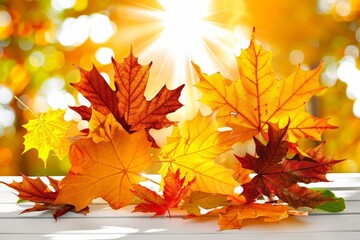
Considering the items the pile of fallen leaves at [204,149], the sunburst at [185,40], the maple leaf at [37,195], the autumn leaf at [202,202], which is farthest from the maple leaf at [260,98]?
the sunburst at [185,40]

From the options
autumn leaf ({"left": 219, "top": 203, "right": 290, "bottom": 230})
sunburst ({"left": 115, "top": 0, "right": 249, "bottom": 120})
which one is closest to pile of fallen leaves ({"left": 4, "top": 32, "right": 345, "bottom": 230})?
autumn leaf ({"left": 219, "top": 203, "right": 290, "bottom": 230})

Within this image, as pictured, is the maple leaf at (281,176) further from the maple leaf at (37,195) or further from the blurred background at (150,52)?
the blurred background at (150,52)

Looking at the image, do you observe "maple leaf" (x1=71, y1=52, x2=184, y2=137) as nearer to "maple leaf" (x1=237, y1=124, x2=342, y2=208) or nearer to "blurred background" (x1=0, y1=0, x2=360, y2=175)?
"maple leaf" (x1=237, y1=124, x2=342, y2=208)

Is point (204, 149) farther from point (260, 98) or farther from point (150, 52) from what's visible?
point (150, 52)

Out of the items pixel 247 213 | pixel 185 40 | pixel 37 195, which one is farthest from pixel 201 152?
pixel 185 40

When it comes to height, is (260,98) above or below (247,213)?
above

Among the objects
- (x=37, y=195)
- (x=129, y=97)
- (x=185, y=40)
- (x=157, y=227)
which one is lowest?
(x=157, y=227)

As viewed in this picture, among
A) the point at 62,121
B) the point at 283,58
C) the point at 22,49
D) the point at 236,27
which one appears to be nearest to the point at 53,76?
the point at 22,49

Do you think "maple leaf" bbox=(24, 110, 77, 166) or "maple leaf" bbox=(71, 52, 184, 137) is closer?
"maple leaf" bbox=(71, 52, 184, 137)
